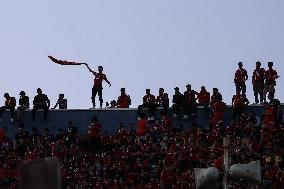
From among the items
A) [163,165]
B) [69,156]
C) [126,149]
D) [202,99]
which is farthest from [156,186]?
[202,99]

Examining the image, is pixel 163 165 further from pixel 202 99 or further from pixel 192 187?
pixel 202 99

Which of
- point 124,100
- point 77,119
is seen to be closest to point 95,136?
point 124,100

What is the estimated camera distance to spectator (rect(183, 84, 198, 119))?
28.5 metres

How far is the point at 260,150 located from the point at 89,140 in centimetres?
693

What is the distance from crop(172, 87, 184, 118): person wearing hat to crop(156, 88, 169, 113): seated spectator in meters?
0.36

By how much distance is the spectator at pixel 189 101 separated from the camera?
28469mm

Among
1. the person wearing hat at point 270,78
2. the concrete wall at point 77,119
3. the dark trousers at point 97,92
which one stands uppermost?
the person wearing hat at point 270,78

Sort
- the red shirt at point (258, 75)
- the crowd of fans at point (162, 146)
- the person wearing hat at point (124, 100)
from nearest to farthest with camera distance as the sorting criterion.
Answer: the crowd of fans at point (162, 146) < the red shirt at point (258, 75) < the person wearing hat at point (124, 100)

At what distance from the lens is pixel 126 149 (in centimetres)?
2412

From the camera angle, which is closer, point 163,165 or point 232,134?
point 163,165

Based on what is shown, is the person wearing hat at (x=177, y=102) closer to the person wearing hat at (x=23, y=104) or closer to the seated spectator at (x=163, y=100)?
the seated spectator at (x=163, y=100)

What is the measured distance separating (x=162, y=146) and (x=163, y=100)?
185 inches

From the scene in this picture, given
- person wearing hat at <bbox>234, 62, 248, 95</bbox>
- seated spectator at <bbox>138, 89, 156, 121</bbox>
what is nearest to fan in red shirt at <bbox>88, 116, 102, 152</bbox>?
seated spectator at <bbox>138, 89, 156, 121</bbox>

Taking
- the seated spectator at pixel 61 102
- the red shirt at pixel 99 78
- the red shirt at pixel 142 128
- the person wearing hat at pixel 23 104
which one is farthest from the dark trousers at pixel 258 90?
the person wearing hat at pixel 23 104
